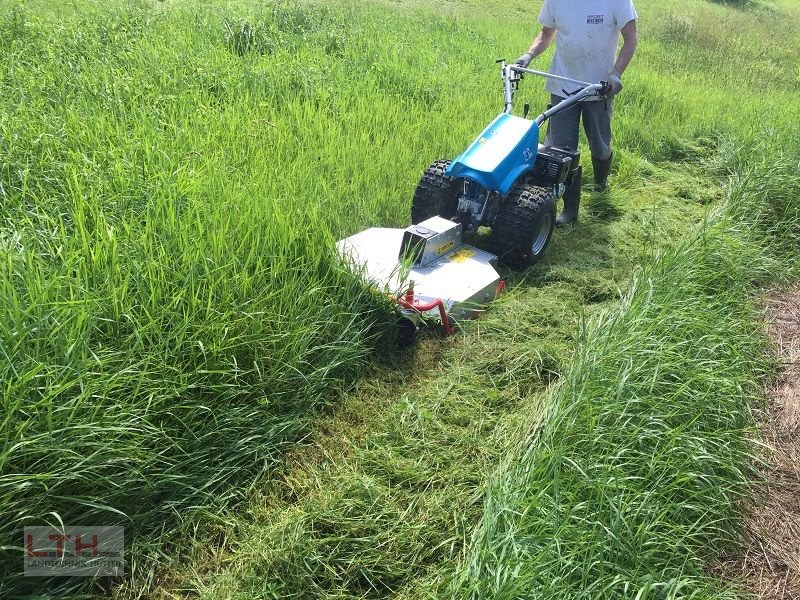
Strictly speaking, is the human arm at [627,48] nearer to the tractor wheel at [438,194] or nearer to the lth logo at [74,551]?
the tractor wheel at [438,194]

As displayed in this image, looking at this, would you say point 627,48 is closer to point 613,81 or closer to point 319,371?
point 613,81

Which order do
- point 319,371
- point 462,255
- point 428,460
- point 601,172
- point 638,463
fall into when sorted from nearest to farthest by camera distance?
point 638,463 → point 428,460 → point 319,371 → point 462,255 → point 601,172

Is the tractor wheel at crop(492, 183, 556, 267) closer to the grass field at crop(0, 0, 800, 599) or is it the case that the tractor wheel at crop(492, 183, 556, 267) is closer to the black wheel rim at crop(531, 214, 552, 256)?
the black wheel rim at crop(531, 214, 552, 256)

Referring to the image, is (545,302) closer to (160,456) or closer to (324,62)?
(160,456)

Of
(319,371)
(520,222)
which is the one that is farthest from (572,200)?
(319,371)

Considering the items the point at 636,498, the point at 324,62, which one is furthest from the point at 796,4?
the point at 636,498

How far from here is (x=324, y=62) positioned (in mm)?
6586

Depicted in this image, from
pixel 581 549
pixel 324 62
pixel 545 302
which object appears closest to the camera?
pixel 581 549

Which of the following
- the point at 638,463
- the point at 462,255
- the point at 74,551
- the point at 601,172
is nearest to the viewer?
the point at 74,551

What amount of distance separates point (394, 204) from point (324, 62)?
2.87 meters

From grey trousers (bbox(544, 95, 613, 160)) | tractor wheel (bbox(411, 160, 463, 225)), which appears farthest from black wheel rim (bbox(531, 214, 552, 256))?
grey trousers (bbox(544, 95, 613, 160))

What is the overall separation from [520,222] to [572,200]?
3.98 feet

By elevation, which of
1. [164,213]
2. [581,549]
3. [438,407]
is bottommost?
[438,407]

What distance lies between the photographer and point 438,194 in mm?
4078
